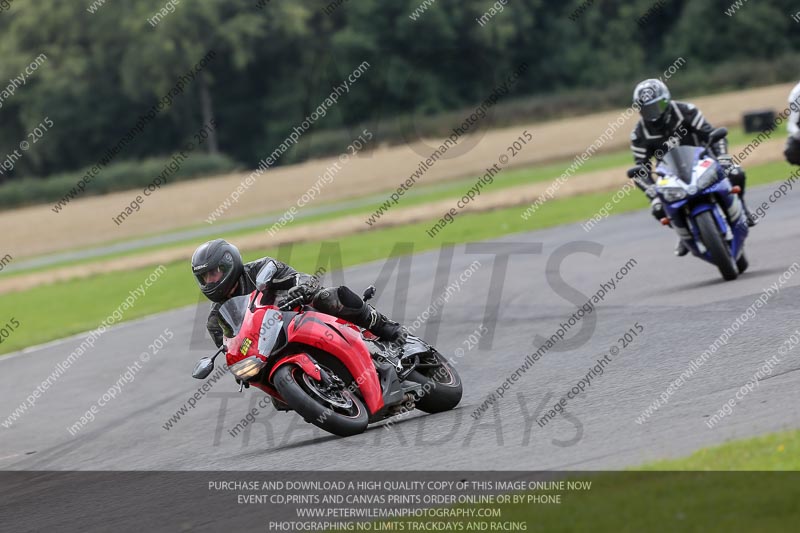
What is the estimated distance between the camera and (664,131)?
500 inches

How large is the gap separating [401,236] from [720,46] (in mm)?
49651

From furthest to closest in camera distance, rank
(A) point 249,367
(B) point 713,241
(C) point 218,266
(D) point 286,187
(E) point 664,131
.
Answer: (D) point 286,187
(E) point 664,131
(B) point 713,241
(C) point 218,266
(A) point 249,367

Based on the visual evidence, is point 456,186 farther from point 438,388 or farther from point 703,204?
point 438,388

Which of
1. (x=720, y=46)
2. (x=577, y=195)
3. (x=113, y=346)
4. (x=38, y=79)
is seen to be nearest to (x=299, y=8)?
(x=38, y=79)

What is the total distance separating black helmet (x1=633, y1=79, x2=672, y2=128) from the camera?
12.5m

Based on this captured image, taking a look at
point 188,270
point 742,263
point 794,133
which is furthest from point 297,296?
point 188,270

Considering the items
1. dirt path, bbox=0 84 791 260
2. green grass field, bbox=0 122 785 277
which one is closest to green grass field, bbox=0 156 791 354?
green grass field, bbox=0 122 785 277

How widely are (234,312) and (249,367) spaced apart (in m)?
0.51

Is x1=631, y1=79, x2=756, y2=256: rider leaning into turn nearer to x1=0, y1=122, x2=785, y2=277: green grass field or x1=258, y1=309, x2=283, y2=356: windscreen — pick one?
x1=258, y1=309, x2=283, y2=356: windscreen

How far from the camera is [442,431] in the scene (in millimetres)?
7863

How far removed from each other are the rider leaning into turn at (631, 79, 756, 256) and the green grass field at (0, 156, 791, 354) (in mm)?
6596

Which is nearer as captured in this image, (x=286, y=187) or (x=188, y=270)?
(x=188, y=270)

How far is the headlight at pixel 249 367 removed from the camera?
25.8ft
